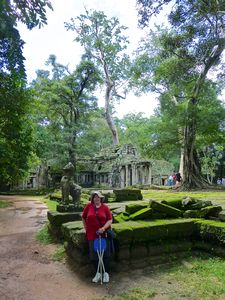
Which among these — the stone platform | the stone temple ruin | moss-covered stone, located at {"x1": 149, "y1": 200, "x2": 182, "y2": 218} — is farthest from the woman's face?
the stone temple ruin

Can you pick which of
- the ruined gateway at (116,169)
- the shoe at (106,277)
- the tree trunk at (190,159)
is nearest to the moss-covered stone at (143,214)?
the shoe at (106,277)

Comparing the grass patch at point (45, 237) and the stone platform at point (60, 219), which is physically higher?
the stone platform at point (60, 219)

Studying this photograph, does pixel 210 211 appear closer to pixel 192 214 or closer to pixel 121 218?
pixel 192 214

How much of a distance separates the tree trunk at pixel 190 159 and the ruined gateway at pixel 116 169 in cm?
716

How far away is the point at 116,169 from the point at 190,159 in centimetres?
1113

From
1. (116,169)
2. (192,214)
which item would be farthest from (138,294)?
(116,169)

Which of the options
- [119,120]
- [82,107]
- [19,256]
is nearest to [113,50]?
[82,107]

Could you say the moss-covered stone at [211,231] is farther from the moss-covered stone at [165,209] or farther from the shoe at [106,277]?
the shoe at [106,277]

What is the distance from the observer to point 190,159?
17.0 metres

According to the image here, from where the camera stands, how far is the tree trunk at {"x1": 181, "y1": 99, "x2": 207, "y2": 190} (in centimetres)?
1614

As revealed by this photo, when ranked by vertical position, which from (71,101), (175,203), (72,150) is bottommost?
(175,203)

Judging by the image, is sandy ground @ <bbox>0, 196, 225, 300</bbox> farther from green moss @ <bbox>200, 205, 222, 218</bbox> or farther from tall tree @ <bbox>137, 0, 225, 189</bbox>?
tall tree @ <bbox>137, 0, 225, 189</bbox>

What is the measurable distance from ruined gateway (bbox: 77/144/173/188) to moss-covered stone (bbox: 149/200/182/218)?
699 inches

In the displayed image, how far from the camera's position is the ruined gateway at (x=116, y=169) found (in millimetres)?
25703
